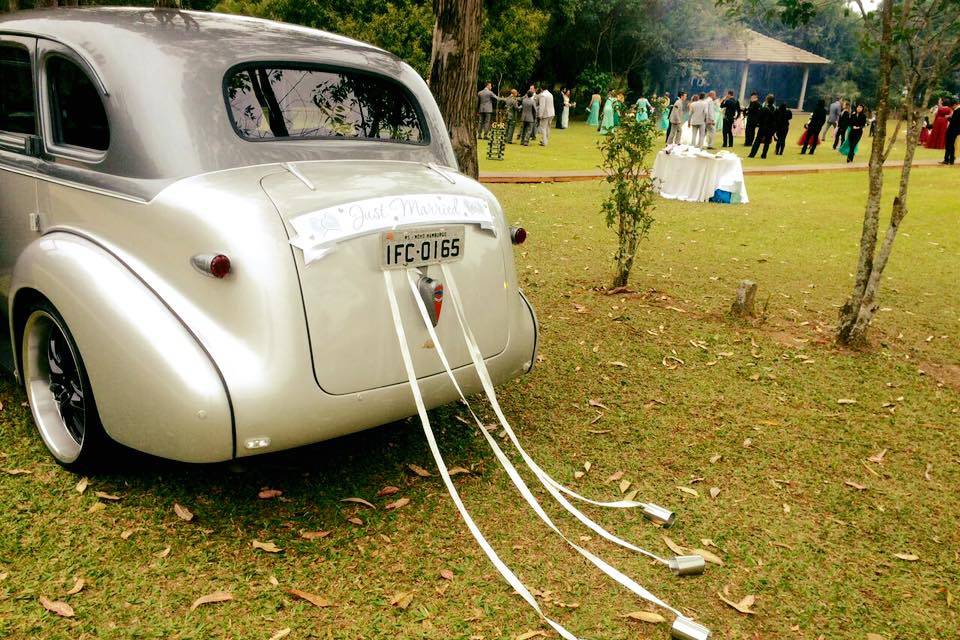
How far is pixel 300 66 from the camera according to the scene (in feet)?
12.2

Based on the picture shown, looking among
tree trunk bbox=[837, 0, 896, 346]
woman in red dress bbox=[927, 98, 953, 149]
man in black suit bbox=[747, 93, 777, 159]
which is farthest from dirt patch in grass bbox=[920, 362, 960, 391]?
woman in red dress bbox=[927, 98, 953, 149]

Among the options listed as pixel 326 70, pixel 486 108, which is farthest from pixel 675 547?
pixel 486 108

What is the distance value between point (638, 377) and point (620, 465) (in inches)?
53.6

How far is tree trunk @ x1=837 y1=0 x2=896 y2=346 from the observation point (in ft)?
17.4

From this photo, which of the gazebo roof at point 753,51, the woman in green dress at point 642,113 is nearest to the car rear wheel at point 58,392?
the woman in green dress at point 642,113

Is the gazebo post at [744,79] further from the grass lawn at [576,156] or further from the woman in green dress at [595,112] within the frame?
the grass lawn at [576,156]

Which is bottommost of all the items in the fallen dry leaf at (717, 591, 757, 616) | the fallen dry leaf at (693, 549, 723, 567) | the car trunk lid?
the fallen dry leaf at (717, 591, 757, 616)

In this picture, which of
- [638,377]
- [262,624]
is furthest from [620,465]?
[262,624]

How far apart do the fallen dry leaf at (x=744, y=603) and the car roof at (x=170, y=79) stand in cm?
261

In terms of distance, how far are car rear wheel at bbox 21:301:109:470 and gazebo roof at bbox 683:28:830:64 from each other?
1927 inches

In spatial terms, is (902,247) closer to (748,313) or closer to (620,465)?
(748,313)

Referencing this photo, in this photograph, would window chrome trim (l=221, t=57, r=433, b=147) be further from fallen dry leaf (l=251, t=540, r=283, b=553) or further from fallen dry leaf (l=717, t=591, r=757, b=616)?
fallen dry leaf (l=717, t=591, r=757, b=616)

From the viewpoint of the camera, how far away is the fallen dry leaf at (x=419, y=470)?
3764 millimetres

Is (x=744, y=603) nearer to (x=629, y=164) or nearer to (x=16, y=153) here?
(x=16, y=153)
